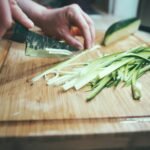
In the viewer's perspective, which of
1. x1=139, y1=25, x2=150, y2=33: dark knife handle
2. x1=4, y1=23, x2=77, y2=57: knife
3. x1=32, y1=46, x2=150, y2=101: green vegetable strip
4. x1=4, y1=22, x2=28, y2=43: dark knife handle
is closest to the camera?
x1=32, y1=46, x2=150, y2=101: green vegetable strip

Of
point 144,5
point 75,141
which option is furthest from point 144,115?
point 144,5

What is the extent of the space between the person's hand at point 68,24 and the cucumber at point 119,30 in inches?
3.4

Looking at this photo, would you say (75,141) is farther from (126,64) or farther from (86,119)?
(126,64)

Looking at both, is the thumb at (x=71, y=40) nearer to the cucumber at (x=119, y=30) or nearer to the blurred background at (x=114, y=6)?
the cucumber at (x=119, y=30)

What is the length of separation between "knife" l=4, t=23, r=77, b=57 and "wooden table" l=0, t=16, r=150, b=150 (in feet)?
1.26

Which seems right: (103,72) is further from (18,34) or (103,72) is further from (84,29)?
(18,34)

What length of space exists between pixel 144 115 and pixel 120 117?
5 cm

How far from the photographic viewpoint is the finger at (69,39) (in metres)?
0.96

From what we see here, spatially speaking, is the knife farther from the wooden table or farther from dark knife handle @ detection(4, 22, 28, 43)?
the wooden table

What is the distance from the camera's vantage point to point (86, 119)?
0.58 m

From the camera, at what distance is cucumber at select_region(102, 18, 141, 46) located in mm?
1054

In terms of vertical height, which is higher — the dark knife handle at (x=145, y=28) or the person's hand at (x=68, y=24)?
the person's hand at (x=68, y=24)

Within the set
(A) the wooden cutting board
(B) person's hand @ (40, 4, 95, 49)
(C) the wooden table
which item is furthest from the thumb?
(C) the wooden table

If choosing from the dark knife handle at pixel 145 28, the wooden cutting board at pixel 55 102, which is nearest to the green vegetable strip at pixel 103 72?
the wooden cutting board at pixel 55 102
